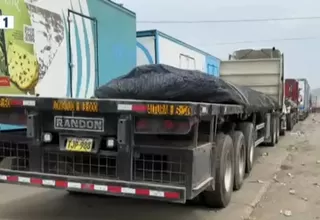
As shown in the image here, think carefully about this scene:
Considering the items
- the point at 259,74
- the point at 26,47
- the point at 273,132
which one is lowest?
the point at 273,132

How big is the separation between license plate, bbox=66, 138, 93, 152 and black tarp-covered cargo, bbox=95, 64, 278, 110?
38.1 inches

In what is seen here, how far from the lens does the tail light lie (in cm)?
479

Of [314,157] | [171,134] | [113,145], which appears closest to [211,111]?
[171,134]

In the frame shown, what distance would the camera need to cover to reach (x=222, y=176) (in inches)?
233

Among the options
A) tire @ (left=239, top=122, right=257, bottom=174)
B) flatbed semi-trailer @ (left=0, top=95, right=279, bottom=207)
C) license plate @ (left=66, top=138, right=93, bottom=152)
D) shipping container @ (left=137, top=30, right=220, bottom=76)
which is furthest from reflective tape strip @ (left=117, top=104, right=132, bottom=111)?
shipping container @ (left=137, top=30, right=220, bottom=76)

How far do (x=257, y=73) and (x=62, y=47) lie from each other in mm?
7596

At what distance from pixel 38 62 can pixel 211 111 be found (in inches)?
140

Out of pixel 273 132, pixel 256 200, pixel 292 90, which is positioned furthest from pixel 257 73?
pixel 292 90

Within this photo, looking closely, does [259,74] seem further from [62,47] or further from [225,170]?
[225,170]

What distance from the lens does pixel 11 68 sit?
698cm

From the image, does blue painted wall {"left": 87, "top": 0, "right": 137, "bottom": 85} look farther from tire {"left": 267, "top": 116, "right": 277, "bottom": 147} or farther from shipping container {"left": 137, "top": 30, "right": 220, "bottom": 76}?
tire {"left": 267, "top": 116, "right": 277, "bottom": 147}

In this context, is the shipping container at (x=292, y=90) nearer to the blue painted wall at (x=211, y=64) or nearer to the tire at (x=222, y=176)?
the blue painted wall at (x=211, y=64)

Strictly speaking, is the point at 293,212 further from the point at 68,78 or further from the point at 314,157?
the point at 314,157

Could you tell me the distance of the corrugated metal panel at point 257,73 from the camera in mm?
14125
